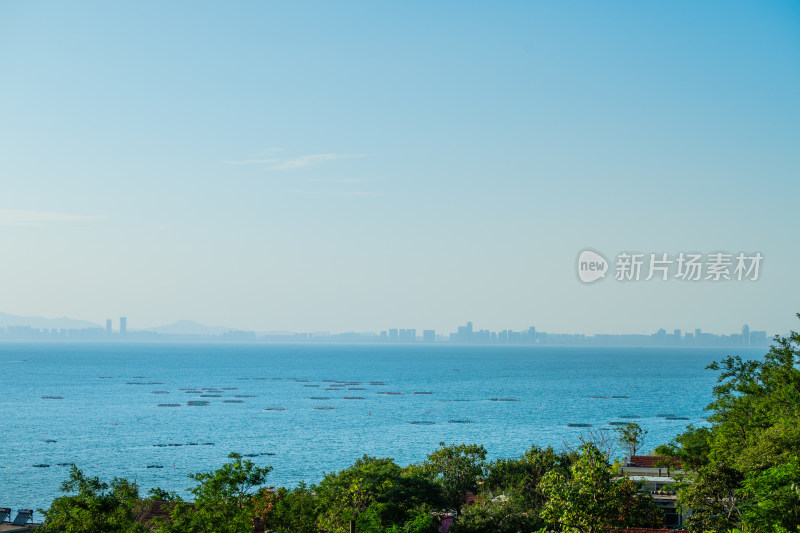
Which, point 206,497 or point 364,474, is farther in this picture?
point 364,474

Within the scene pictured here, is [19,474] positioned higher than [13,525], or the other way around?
[13,525]

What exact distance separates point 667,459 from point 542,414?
201 feet

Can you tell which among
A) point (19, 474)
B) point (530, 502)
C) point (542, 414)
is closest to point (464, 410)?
point (542, 414)

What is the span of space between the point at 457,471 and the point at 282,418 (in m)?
64.3

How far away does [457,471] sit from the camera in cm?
3297

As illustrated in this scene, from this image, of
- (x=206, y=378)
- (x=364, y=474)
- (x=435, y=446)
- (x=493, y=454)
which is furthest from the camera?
(x=206, y=378)

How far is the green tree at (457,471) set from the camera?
32.5 meters

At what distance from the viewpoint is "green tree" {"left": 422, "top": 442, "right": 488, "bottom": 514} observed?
1278 inches

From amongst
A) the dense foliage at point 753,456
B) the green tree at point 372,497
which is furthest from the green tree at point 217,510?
the dense foliage at point 753,456

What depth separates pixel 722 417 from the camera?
122 ft

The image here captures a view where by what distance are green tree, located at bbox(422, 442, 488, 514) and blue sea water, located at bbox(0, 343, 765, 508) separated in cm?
2659

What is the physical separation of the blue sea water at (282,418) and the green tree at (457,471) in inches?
1047

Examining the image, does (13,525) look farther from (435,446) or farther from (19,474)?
(435,446)

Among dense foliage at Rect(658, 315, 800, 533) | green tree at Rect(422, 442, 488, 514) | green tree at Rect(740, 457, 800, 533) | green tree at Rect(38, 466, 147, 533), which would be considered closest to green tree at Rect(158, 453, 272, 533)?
green tree at Rect(38, 466, 147, 533)
